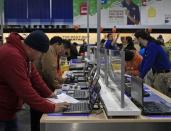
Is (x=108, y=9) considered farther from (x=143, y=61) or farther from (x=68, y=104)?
(x=68, y=104)

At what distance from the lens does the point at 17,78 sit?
3.04 meters

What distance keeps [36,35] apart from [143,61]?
13.4 feet

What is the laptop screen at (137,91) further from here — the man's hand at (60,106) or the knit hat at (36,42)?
the knit hat at (36,42)

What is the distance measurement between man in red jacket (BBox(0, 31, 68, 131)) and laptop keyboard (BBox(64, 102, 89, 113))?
63 millimetres

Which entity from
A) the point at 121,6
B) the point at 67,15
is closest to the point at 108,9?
the point at 121,6

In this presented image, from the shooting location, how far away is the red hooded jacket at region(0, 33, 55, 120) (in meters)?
3.04

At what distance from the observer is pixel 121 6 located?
1584 cm

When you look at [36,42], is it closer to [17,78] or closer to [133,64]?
[17,78]

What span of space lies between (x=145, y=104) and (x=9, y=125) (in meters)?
1.17

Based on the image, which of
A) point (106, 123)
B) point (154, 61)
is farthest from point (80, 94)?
point (154, 61)

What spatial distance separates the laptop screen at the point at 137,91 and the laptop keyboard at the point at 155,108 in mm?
81

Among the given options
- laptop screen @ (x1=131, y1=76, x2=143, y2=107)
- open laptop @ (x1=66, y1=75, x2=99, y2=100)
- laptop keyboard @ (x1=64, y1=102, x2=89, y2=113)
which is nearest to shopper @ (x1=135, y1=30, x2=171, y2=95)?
open laptop @ (x1=66, y1=75, x2=99, y2=100)

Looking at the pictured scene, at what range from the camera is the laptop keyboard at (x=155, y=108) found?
327 cm

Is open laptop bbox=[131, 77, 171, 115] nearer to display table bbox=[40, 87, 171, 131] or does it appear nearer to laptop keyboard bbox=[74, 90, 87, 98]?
display table bbox=[40, 87, 171, 131]
